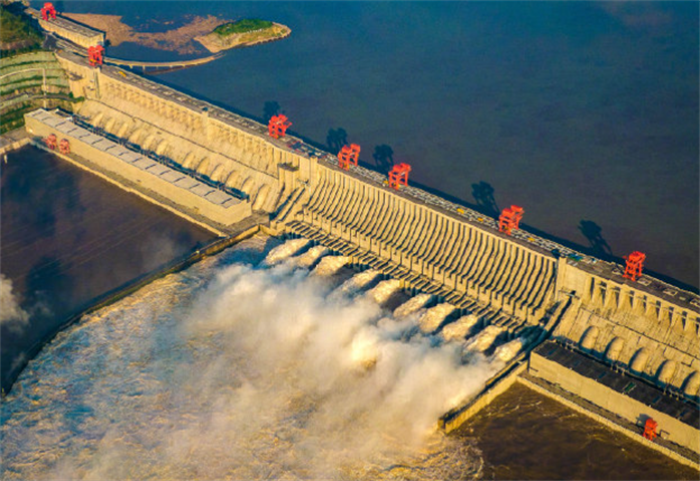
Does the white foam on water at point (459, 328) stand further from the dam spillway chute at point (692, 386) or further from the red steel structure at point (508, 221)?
the dam spillway chute at point (692, 386)

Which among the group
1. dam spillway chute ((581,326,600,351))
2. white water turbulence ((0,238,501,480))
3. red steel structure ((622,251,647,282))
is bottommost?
white water turbulence ((0,238,501,480))

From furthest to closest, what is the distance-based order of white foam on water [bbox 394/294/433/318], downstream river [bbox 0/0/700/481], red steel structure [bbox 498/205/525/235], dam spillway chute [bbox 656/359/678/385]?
red steel structure [bbox 498/205/525/235] → white foam on water [bbox 394/294/433/318] → dam spillway chute [bbox 656/359/678/385] → downstream river [bbox 0/0/700/481]

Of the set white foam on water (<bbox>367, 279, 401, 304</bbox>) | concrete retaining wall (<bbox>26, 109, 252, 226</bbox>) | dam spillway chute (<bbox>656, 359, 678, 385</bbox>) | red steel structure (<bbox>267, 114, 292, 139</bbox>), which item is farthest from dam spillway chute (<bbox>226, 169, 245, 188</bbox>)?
dam spillway chute (<bbox>656, 359, 678, 385</bbox>)

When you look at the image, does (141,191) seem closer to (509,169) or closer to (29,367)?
(29,367)

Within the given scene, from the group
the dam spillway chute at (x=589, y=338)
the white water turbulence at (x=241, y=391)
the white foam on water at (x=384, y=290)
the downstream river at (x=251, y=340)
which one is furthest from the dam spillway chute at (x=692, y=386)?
the white foam on water at (x=384, y=290)

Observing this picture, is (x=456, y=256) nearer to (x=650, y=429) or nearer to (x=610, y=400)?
(x=610, y=400)

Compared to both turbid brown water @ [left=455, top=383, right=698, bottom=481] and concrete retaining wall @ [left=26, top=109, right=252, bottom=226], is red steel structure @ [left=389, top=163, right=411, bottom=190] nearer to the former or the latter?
concrete retaining wall @ [left=26, top=109, right=252, bottom=226]
